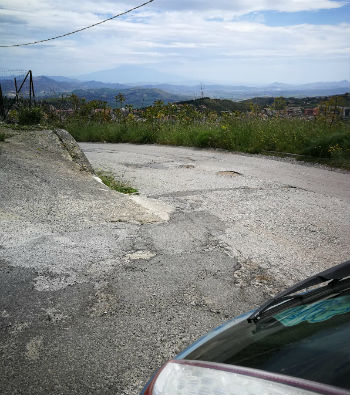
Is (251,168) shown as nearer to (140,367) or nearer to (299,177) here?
(299,177)

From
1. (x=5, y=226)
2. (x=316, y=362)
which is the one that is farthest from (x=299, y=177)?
(x=316, y=362)

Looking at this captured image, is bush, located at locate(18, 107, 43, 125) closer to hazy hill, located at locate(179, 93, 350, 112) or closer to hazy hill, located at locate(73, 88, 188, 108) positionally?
hazy hill, located at locate(73, 88, 188, 108)

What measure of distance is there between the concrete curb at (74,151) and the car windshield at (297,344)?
6.98 metres

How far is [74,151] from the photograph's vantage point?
8930 mm

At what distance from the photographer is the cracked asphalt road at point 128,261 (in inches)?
108

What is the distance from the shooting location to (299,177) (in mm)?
9023

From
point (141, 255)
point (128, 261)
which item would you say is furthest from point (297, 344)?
point (141, 255)

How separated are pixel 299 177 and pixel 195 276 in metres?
5.93

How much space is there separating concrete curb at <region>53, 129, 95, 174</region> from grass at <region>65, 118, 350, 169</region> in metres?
6.20

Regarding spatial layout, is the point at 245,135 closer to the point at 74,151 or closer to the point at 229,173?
the point at 229,173

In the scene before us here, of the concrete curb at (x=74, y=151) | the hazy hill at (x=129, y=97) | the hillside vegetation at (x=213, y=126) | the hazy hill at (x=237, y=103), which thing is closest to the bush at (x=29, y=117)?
the hillside vegetation at (x=213, y=126)

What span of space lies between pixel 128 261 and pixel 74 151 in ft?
17.6

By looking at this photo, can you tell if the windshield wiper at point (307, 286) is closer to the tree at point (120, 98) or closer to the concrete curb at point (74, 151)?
the concrete curb at point (74, 151)

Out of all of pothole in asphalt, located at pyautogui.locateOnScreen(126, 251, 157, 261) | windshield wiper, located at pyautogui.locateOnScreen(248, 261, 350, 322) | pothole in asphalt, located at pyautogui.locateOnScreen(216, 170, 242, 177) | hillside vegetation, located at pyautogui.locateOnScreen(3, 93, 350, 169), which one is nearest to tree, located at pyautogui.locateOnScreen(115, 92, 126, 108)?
hillside vegetation, located at pyautogui.locateOnScreen(3, 93, 350, 169)
